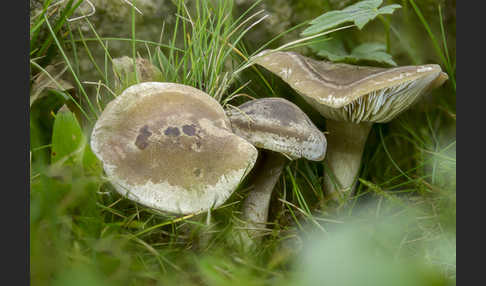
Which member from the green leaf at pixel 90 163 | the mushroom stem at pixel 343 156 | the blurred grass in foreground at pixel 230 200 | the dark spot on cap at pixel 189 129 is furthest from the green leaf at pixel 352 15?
the green leaf at pixel 90 163

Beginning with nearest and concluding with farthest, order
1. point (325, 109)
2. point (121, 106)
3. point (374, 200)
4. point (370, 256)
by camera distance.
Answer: point (370, 256), point (121, 106), point (325, 109), point (374, 200)

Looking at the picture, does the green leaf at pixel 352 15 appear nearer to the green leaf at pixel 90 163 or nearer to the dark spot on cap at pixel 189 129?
the dark spot on cap at pixel 189 129

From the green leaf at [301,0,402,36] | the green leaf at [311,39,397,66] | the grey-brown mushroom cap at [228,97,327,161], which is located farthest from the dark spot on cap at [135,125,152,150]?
the green leaf at [311,39,397,66]

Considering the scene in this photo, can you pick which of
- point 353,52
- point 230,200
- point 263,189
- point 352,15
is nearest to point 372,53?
point 353,52

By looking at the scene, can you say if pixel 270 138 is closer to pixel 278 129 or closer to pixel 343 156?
pixel 278 129

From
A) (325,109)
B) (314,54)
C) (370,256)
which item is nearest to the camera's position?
(370,256)

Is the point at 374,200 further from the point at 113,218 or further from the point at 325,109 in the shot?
the point at 113,218

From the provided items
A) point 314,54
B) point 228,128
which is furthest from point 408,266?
point 314,54

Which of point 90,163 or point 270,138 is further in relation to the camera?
point 270,138
